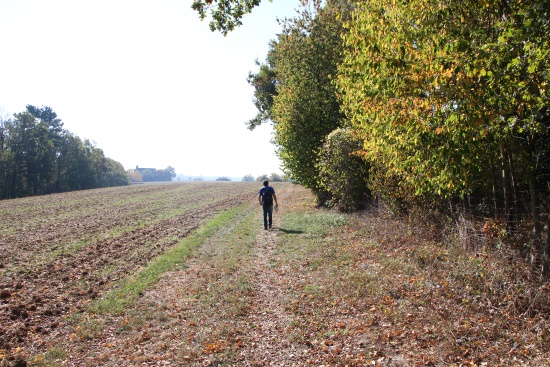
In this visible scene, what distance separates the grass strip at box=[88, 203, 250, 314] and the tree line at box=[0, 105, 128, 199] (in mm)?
64100

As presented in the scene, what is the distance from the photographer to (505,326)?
6.00 m

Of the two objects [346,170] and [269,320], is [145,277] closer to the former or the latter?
[269,320]

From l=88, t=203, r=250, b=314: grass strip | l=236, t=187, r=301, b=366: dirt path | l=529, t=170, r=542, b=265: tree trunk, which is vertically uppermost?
l=529, t=170, r=542, b=265: tree trunk

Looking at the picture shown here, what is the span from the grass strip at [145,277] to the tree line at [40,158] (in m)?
64.1

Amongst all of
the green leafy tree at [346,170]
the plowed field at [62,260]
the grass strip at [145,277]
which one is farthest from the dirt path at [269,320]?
the green leafy tree at [346,170]

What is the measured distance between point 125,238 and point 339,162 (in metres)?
10.3

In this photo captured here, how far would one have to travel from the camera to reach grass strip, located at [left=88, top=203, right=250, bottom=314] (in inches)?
320

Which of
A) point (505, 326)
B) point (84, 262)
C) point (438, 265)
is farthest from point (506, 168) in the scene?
point (84, 262)

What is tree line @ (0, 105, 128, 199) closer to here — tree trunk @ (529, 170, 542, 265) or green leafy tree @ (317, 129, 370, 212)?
green leafy tree @ (317, 129, 370, 212)

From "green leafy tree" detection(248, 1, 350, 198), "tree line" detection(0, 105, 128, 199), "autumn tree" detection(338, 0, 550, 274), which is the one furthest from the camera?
"tree line" detection(0, 105, 128, 199)

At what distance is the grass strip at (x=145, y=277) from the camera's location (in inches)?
320

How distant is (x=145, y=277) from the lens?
1013 centimetres

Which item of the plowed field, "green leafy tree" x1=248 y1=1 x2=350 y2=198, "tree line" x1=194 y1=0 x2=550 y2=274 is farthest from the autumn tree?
"green leafy tree" x1=248 y1=1 x2=350 y2=198

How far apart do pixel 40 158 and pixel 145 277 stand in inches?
2890
